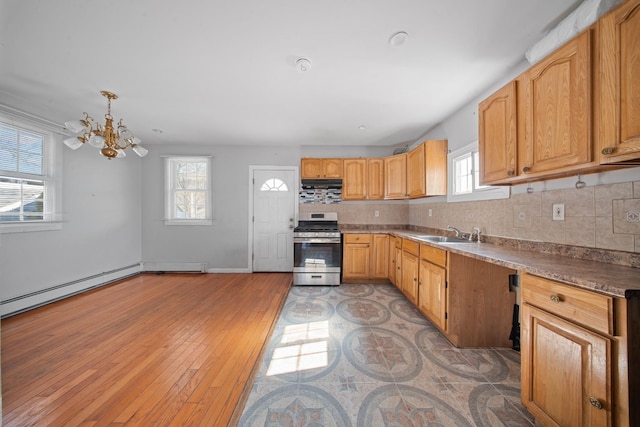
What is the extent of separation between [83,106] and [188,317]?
2.75 m

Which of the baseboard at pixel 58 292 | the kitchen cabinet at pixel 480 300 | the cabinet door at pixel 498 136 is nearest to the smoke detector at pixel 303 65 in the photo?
the cabinet door at pixel 498 136

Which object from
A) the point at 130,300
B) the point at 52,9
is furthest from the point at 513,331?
the point at 130,300

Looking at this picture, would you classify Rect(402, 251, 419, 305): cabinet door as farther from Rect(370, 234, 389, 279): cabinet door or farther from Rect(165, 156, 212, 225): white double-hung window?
Rect(165, 156, 212, 225): white double-hung window

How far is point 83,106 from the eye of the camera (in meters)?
2.62

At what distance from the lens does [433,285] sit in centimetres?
216

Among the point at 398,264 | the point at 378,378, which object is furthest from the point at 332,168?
the point at 378,378

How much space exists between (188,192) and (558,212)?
502 centimetres

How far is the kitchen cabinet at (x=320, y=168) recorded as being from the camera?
3.96 meters

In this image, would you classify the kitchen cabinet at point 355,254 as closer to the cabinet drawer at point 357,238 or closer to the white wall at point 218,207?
the cabinet drawer at point 357,238

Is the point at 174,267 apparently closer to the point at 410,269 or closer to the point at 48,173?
the point at 48,173

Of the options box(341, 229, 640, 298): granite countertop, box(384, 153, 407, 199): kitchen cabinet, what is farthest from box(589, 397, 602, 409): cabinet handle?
box(384, 153, 407, 199): kitchen cabinet

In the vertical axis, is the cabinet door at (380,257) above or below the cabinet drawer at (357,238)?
below

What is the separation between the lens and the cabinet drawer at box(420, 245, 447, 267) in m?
2.01

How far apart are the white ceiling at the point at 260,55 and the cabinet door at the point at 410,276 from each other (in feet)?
5.99
